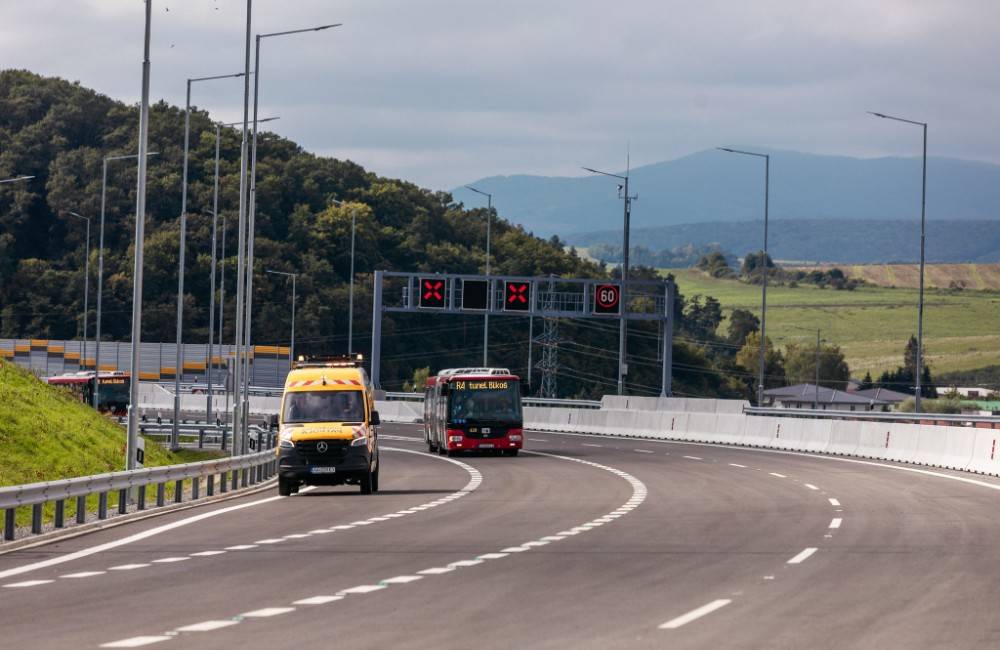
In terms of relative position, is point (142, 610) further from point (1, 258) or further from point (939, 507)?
point (1, 258)

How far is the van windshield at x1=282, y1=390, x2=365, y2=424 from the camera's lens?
3297 cm

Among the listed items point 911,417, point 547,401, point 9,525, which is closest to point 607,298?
point 547,401

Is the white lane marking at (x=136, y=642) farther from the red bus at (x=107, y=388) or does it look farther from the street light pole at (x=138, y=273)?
the red bus at (x=107, y=388)

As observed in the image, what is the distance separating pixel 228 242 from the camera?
141m

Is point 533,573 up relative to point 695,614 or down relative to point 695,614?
down

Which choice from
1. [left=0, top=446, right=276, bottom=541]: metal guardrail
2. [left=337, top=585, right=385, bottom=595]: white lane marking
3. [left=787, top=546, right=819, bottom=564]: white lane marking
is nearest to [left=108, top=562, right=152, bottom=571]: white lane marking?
[left=0, top=446, right=276, bottom=541]: metal guardrail

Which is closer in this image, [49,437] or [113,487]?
[113,487]

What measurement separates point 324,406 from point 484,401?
735 inches

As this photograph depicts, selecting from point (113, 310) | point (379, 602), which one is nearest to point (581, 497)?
point (379, 602)

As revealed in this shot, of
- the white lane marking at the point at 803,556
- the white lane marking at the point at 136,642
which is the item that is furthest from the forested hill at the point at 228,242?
the white lane marking at the point at 136,642

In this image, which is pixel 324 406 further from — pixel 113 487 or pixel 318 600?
pixel 318 600

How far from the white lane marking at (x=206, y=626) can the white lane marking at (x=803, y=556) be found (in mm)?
6952

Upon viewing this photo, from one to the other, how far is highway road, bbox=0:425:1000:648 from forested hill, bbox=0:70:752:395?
335ft

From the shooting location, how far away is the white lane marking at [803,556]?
18.3m
